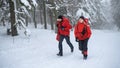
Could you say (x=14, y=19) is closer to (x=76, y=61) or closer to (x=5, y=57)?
(x=5, y=57)

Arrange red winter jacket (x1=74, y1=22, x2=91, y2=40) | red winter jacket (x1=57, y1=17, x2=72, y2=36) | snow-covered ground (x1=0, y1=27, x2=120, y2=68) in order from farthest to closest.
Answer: red winter jacket (x1=57, y1=17, x2=72, y2=36), red winter jacket (x1=74, y1=22, x2=91, y2=40), snow-covered ground (x1=0, y1=27, x2=120, y2=68)

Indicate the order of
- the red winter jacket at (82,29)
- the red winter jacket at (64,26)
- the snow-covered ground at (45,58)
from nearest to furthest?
1. the snow-covered ground at (45,58)
2. the red winter jacket at (82,29)
3. the red winter jacket at (64,26)

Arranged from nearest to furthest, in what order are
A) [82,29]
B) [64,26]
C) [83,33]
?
1. [82,29]
2. [83,33]
3. [64,26]

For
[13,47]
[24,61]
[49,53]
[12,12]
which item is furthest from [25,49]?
[12,12]

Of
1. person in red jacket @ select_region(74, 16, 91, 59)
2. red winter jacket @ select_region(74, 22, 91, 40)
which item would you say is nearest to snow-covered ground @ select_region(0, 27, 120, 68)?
person in red jacket @ select_region(74, 16, 91, 59)

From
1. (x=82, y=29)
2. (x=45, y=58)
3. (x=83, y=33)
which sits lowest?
(x=45, y=58)

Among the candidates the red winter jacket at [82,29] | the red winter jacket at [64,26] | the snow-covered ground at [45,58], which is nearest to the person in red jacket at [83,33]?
the red winter jacket at [82,29]

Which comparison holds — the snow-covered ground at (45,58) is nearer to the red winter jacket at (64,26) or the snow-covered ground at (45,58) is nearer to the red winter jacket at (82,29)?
the red winter jacket at (82,29)

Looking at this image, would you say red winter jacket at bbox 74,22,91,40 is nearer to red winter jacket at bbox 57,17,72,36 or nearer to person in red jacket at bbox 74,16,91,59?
person in red jacket at bbox 74,16,91,59

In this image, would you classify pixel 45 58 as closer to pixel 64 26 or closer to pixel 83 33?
pixel 64 26

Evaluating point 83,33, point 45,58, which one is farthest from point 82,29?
point 45,58

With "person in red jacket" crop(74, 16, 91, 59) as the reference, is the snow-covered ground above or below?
below

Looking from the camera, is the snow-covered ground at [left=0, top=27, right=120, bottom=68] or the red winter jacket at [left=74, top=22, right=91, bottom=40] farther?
the red winter jacket at [left=74, top=22, right=91, bottom=40]

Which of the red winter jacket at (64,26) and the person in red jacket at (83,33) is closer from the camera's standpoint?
the person in red jacket at (83,33)
